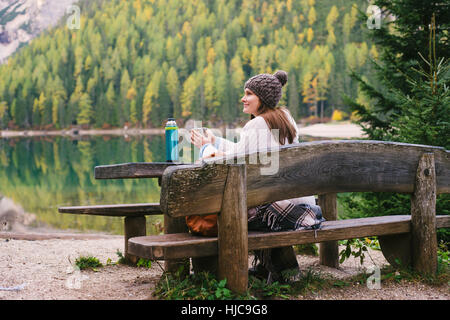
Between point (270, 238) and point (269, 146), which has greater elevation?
point (269, 146)

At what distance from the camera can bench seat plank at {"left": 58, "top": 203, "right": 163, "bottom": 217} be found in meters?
4.31

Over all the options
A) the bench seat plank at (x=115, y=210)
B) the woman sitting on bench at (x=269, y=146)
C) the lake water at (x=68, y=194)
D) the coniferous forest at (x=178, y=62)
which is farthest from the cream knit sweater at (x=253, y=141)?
the coniferous forest at (x=178, y=62)

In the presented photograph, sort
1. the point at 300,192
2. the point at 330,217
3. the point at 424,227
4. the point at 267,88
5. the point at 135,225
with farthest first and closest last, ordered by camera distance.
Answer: the point at 135,225 → the point at 330,217 → the point at 424,227 → the point at 267,88 → the point at 300,192

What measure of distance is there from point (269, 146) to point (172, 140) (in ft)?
3.26

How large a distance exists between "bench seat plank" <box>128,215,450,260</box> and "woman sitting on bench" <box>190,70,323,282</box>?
0.09 metres

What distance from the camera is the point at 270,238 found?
291 cm

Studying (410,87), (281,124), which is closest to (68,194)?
(410,87)

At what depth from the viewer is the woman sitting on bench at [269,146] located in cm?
306

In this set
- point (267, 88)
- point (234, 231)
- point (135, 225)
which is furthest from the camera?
point (135, 225)

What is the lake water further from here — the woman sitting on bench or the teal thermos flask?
the woman sitting on bench

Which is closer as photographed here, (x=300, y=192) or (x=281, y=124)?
(x=300, y=192)

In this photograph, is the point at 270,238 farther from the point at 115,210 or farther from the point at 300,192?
the point at 115,210

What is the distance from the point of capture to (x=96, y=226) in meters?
11.8
